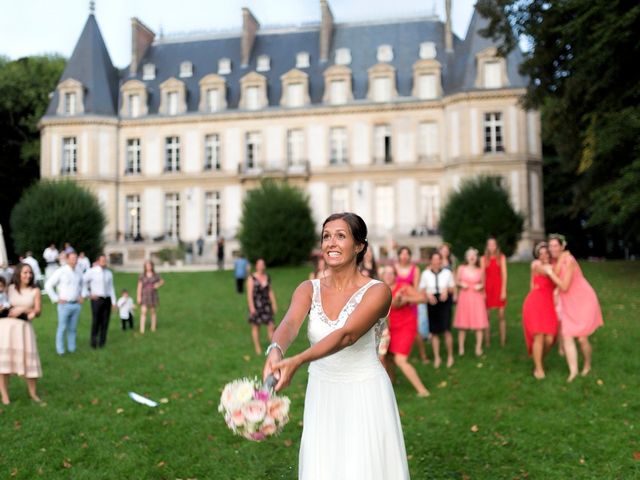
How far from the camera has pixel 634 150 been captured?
49.9ft

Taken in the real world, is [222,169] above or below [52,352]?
above

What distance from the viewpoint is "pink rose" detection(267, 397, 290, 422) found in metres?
2.67

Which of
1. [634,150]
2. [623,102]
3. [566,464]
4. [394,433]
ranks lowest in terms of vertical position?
[566,464]

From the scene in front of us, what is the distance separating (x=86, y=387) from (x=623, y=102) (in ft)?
44.9

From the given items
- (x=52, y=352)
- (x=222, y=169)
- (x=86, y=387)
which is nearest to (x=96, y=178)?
(x=222, y=169)

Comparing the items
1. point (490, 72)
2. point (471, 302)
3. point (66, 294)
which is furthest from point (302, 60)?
point (471, 302)

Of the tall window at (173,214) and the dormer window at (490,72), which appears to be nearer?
the dormer window at (490,72)

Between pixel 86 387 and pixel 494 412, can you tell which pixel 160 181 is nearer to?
pixel 86 387

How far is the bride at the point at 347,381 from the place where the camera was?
9.36 feet

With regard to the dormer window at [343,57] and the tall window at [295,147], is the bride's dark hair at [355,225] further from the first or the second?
the dormer window at [343,57]

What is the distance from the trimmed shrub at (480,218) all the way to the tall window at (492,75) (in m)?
9.61

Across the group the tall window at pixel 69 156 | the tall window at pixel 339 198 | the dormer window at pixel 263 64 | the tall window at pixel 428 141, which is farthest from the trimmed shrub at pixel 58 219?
the tall window at pixel 428 141

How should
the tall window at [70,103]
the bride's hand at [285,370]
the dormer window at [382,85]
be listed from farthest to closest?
the tall window at [70,103] → the dormer window at [382,85] → the bride's hand at [285,370]

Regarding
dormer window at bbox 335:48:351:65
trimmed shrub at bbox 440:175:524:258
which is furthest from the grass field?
dormer window at bbox 335:48:351:65
